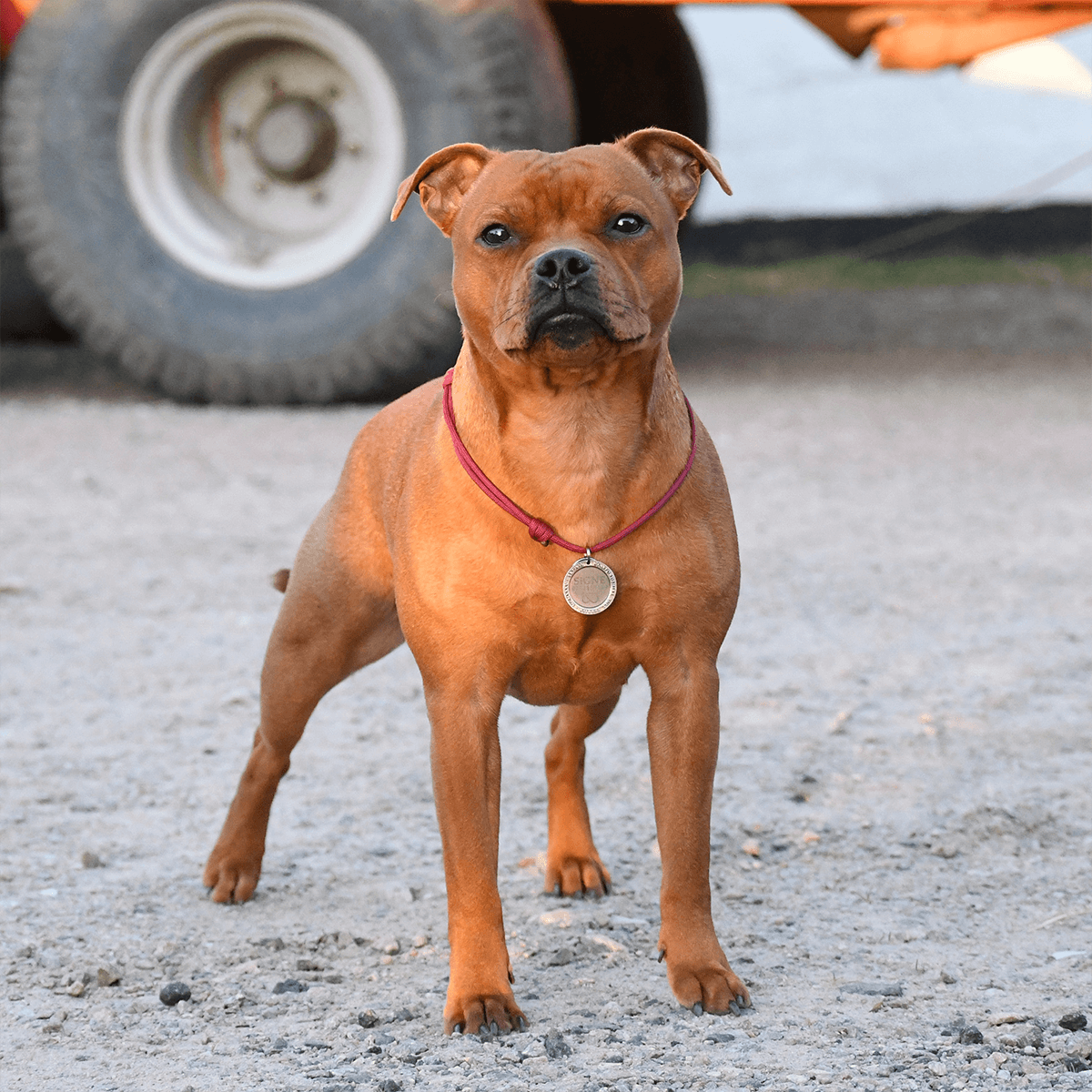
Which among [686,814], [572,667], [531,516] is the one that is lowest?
[686,814]

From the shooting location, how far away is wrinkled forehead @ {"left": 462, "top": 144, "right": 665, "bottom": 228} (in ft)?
8.32

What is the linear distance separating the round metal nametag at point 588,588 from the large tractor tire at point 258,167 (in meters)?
4.48

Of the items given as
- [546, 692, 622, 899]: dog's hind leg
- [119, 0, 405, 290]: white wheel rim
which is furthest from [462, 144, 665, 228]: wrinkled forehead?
[119, 0, 405, 290]: white wheel rim

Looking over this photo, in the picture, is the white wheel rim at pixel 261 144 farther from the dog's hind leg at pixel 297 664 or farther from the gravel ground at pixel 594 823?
the dog's hind leg at pixel 297 664

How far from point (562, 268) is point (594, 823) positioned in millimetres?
1450

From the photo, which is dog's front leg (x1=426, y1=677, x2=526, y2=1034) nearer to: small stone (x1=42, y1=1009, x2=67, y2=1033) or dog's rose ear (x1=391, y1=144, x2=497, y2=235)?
small stone (x1=42, y1=1009, x2=67, y2=1033)

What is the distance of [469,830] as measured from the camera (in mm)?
2535

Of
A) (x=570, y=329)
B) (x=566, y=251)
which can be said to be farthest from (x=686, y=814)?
(x=566, y=251)

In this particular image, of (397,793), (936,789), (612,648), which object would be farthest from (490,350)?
(936,789)

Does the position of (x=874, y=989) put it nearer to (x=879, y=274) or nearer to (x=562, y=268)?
(x=562, y=268)

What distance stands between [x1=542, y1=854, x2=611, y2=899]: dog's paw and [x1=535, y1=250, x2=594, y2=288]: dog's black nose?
121 centimetres

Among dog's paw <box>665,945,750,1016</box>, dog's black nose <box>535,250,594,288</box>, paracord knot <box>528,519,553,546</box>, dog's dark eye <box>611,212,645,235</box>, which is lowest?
dog's paw <box>665,945,750,1016</box>

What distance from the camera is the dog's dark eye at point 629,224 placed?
2549 millimetres

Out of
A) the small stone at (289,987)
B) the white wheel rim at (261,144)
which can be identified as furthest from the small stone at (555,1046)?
the white wheel rim at (261,144)
